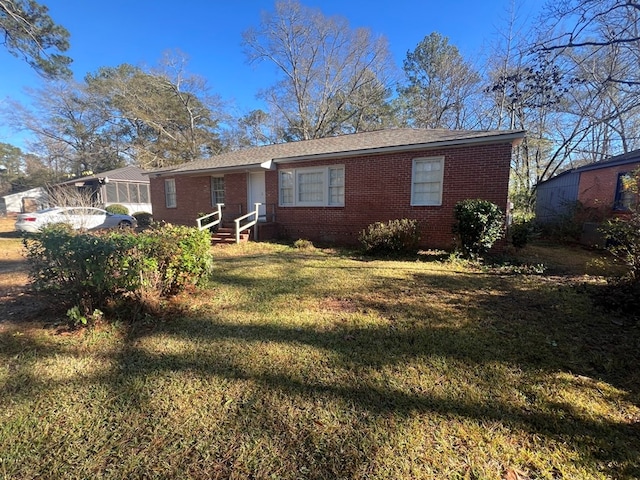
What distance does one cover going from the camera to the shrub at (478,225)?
24.0 feet

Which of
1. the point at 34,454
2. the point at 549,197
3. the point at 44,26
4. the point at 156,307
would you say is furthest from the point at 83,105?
the point at 549,197

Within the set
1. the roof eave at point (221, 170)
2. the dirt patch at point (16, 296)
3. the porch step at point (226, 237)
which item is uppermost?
the roof eave at point (221, 170)

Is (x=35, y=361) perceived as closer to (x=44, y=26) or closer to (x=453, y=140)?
(x=453, y=140)

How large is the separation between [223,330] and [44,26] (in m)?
12.0

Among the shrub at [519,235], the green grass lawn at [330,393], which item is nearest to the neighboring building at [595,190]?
the shrub at [519,235]

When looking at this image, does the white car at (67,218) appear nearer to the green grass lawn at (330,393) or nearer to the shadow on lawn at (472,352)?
the green grass lawn at (330,393)

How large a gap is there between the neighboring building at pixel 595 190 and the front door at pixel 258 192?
1147 cm

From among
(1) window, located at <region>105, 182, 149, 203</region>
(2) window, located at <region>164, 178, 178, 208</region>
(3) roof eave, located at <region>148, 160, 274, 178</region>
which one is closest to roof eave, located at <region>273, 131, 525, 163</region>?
(3) roof eave, located at <region>148, 160, 274, 178</region>

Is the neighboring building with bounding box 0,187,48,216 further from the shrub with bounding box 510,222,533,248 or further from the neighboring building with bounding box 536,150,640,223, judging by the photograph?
the neighboring building with bounding box 536,150,640,223

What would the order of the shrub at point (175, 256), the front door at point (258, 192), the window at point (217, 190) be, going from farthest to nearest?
the window at point (217, 190) < the front door at point (258, 192) < the shrub at point (175, 256)

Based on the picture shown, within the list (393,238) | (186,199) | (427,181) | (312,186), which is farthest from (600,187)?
(186,199)

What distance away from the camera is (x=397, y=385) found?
8.64 ft

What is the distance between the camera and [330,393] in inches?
99.8

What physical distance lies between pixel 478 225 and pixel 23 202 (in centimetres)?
3732
